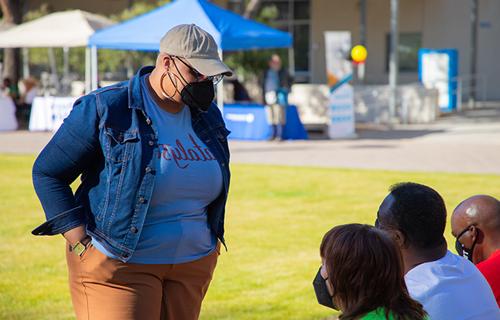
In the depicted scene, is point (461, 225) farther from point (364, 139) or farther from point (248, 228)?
point (364, 139)

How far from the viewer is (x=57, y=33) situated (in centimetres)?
2062

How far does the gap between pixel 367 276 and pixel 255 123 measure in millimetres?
16196

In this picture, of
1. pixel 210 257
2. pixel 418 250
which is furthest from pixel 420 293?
pixel 210 257

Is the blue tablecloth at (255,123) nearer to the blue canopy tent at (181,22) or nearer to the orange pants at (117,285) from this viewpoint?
the blue canopy tent at (181,22)

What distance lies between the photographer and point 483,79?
1287 inches

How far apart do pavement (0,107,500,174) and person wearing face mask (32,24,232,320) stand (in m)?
10.3

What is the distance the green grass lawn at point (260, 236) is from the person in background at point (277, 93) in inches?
162

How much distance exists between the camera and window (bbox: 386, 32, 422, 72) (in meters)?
34.4

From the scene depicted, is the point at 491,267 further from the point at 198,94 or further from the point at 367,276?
the point at 198,94

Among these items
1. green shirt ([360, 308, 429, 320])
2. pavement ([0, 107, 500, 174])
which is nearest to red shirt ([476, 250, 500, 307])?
green shirt ([360, 308, 429, 320])

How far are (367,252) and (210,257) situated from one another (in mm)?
1278

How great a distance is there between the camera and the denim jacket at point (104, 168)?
3471 millimetres

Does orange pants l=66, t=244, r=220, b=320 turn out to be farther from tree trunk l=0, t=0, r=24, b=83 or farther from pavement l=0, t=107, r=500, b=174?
tree trunk l=0, t=0, r=24, b=83

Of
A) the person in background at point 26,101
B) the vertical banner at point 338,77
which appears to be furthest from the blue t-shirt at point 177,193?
the person in background at point 26,101
